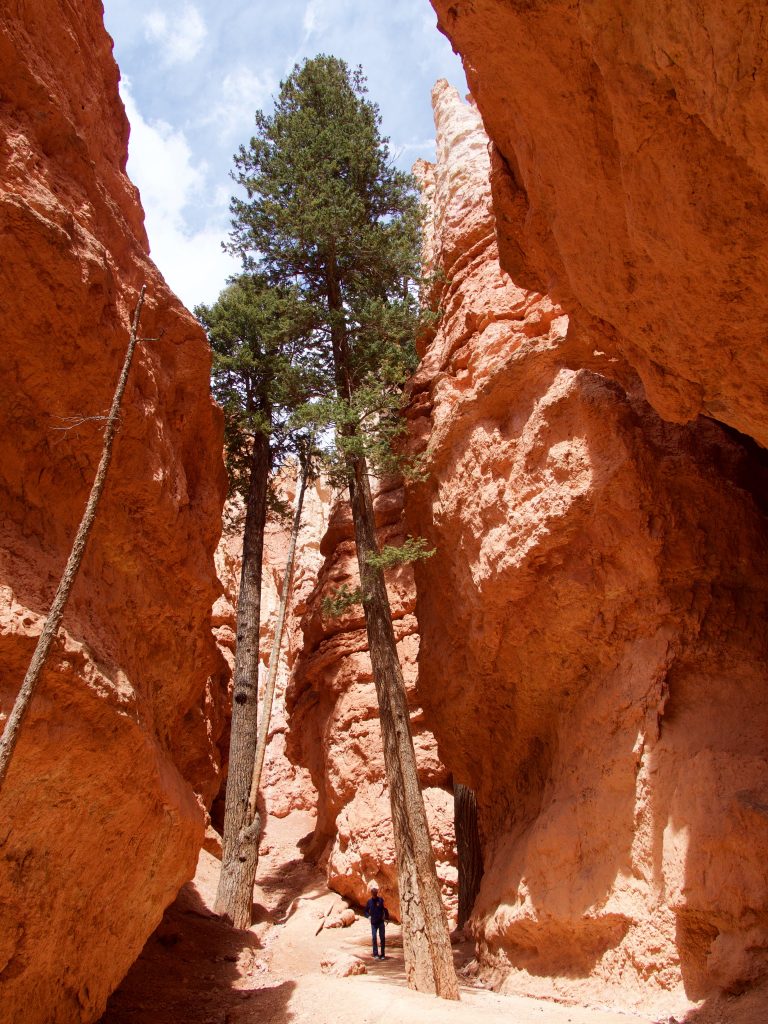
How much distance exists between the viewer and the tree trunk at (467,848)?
508 inches

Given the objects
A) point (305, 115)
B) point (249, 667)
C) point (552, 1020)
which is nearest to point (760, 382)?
point (552, 1020)

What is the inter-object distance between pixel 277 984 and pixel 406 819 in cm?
261

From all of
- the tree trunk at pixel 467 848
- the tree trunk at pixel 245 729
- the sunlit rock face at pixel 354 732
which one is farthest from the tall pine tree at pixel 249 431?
the tree trunk at pixel 467 848

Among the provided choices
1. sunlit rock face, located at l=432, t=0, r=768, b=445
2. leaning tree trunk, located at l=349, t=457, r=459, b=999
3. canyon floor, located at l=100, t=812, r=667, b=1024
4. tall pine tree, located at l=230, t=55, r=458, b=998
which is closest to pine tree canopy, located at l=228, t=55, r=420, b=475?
tall pine tree, located at l=230, t=55, r=458, b=998

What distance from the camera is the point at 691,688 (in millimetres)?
8445

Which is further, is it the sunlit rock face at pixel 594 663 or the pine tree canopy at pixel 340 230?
the pine tree canopy at pixel 340 230

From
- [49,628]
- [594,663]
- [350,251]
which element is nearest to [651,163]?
[49,628]

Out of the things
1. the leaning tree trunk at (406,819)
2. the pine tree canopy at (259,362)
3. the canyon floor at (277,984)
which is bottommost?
the canyon floor at (277,984)

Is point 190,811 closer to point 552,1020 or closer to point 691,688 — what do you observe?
point 552,1020

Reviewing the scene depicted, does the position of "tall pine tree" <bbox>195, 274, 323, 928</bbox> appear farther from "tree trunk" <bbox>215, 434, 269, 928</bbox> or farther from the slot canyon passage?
the slot canyon passage

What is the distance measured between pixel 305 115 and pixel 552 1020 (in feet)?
51.3

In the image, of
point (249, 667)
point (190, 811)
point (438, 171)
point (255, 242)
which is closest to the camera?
point (190, 811)

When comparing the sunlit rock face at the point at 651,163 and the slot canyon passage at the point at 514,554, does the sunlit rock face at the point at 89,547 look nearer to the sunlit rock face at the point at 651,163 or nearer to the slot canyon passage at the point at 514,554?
the slot canyon passage at the point at 514,554

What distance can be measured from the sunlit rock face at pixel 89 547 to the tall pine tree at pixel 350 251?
9.77 feet
